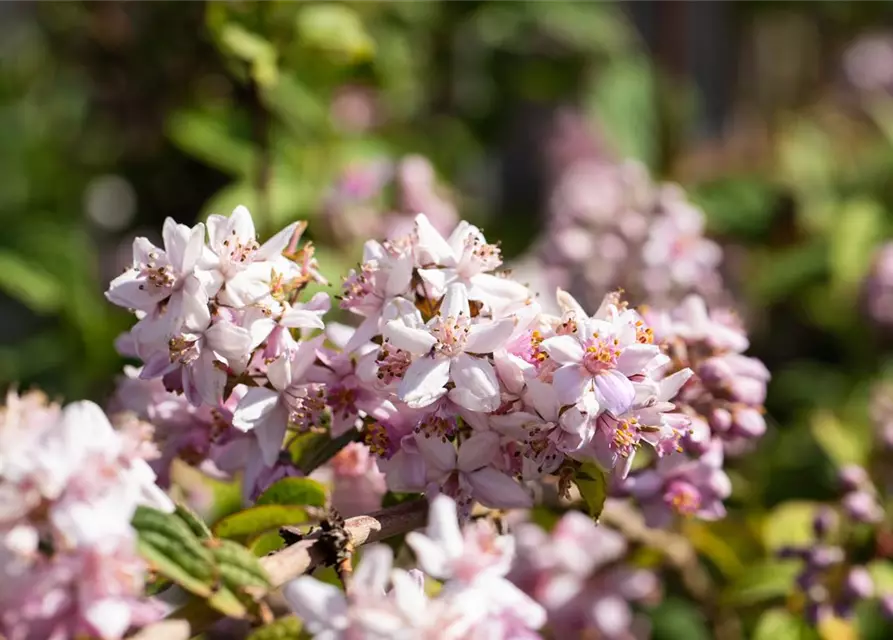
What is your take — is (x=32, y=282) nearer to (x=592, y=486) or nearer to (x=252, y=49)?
(x=252, y=49)

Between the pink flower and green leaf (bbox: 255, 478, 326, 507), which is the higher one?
the pink flower

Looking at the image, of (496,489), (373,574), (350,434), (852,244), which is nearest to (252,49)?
(350,434)

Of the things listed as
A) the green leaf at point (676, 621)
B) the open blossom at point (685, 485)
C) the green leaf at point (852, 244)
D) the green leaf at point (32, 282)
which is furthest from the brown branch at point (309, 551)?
the green leaf at point (852, 244)

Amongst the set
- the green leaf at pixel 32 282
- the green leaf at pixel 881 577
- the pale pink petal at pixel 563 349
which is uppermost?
the pale pink petal at pixel 563 349

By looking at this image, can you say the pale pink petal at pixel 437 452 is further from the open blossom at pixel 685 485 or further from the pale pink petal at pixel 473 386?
the open blossom at pixel 685 485

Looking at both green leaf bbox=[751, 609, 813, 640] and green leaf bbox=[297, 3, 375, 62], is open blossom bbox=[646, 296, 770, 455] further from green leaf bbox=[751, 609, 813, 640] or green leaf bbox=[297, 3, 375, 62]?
green leaf bbox=[297, 3, 375, 62]

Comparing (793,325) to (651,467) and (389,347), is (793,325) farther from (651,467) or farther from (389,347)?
(389,347)

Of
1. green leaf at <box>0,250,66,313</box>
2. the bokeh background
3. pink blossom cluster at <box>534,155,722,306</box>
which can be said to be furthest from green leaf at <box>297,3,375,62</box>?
green leaf at <box>0,250,66,313</box>
